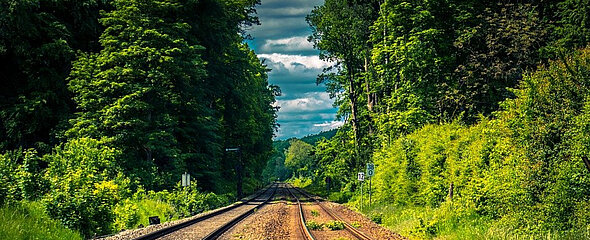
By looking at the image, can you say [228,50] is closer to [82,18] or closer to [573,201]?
[82,18]

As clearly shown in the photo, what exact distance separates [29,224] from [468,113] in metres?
23.5

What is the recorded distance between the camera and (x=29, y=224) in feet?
40.7

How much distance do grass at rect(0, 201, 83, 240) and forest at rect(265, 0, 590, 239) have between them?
463 inches

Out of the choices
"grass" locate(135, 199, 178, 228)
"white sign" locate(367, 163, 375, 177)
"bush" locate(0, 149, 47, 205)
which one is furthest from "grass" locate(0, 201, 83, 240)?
"white sign" locate(367, 163, 375, 177)

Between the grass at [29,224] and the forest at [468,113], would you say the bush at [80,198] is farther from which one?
the forest at [468,113]

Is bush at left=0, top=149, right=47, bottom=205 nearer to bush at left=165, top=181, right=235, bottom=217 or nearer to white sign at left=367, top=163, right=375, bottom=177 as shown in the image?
bush at left=165, top=181, right=235, bottom=217

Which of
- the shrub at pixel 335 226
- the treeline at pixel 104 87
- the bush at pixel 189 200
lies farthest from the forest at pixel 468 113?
the treeline at pixel 104 87

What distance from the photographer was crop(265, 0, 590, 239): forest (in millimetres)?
11797

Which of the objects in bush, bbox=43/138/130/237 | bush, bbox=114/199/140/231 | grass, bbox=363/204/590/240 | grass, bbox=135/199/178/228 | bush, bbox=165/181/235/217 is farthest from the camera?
bush, bbox=165/181/235/217

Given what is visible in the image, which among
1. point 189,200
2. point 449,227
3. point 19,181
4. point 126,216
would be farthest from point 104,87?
point 449,227

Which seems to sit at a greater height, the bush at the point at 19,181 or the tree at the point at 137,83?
the tree at the point at 137,83

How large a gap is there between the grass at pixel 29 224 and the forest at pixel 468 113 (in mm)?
11767

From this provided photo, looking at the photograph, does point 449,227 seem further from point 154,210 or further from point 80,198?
point 154,210

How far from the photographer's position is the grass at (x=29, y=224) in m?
11.4
